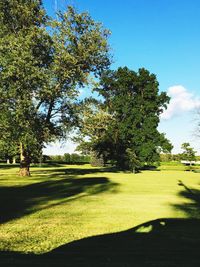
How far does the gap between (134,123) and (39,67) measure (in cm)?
3332

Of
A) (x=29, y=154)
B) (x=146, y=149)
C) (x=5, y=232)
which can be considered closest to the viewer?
(x=5, y=232)

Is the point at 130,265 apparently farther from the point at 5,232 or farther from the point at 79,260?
the point at 5,232

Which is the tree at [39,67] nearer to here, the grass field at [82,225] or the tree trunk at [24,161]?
the tree trunk at [24,161]

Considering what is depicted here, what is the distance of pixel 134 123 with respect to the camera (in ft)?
225

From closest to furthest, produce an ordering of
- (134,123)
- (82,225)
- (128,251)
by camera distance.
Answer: (128,251), (82,225), (134,123)

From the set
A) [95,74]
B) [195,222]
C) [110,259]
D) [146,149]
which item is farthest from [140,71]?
[110,259]

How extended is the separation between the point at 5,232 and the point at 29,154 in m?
30.4

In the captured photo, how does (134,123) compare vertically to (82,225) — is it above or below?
above

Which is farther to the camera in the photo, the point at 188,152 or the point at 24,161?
the point at 188,152

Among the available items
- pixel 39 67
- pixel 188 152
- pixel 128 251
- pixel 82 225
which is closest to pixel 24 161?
pixel 39 67

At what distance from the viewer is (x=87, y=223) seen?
41.9 ft

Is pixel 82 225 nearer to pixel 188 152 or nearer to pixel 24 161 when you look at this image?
pixel 24 161

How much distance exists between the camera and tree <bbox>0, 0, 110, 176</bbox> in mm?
34469

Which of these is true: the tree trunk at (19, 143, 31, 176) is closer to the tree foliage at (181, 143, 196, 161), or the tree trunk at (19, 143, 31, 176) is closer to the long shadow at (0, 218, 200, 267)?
the long shadow at (0, 218, 200, 267)
